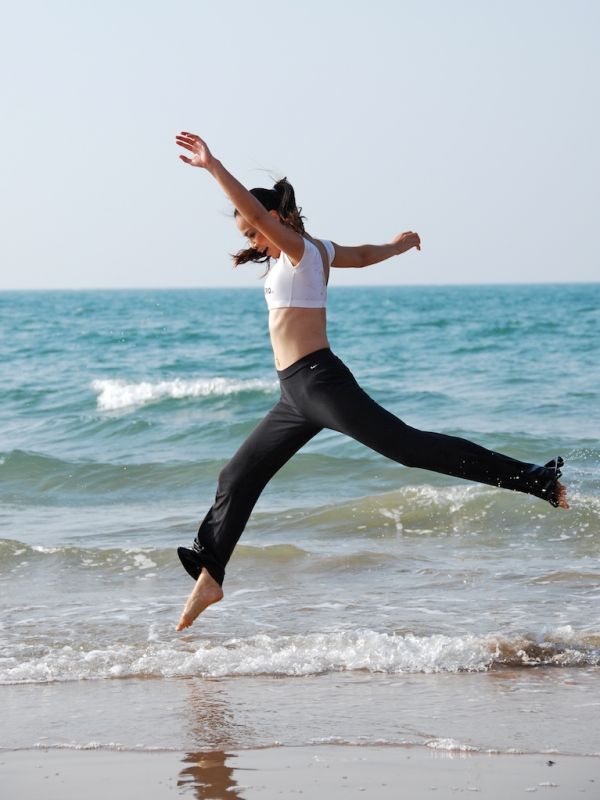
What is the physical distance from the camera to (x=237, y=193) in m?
5.07

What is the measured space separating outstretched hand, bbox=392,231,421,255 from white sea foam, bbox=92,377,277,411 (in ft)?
49.7

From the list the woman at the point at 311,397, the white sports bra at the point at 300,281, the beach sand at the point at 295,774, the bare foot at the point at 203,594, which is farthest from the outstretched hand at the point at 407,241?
the beach sand at the point at 295,774

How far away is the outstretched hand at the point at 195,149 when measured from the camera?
5.05 metres

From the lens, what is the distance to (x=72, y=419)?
65.0ft

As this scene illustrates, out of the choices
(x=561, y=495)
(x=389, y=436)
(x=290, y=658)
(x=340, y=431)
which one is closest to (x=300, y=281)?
(x=340, y=431)

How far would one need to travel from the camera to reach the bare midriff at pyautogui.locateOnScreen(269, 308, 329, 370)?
5469 millimetres

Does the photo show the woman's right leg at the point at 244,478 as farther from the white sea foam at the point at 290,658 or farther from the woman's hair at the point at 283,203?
the woman's hair at the point at 283,203

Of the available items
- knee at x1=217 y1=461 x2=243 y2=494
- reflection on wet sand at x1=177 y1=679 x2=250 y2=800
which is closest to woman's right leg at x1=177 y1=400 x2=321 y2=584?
knee at x1=217 y1=461 x2=243 y2=494

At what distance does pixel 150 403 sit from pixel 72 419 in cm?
242

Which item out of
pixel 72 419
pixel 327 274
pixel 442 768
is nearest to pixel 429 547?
pixel 327 274

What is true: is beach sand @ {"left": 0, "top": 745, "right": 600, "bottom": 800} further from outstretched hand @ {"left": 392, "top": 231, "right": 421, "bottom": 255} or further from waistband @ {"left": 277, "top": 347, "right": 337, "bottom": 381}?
outstretched hand @ {"left": 392, "top": 231, "right": 421, "bottom": 255}

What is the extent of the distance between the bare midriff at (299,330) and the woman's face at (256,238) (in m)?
0.28

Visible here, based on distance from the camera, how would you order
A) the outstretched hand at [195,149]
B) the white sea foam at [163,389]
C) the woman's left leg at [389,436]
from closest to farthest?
the outstretched hand at [195,149] → the woman's left leg at [389,436] → the white sea foam at [163,389]

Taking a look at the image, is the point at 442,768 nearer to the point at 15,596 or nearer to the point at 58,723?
the point at 58,723
